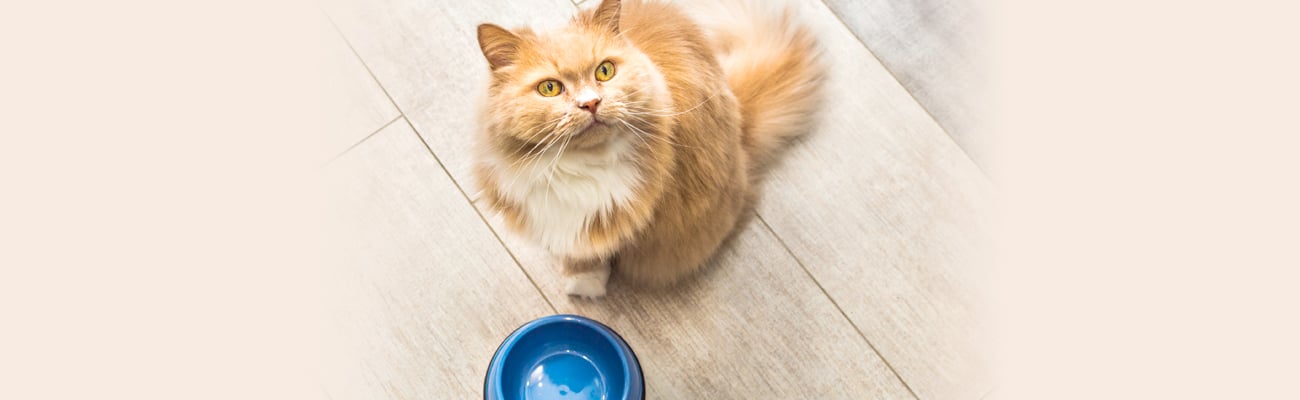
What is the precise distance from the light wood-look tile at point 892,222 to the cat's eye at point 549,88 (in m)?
0.71

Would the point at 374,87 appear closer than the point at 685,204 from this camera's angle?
No

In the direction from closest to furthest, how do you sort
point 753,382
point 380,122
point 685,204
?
point 685,204 → point 753,382 → point 380,122

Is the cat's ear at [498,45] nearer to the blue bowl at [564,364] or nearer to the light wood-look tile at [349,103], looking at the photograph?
the blue bowl at [564,364]

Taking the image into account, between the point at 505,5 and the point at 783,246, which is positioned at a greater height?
the point at 505,5

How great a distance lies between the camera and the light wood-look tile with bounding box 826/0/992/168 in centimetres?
187

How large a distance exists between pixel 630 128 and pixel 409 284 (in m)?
0.75

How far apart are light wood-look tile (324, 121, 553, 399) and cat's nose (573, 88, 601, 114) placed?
26.2 inches

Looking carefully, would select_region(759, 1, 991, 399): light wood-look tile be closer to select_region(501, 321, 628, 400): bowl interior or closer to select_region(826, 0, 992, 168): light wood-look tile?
select_region(826, 0, 992, 168): light wood-look tile

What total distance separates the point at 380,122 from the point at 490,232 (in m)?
0.35

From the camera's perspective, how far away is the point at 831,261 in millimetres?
1778

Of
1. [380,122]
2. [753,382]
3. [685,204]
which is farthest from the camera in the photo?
[380,122]

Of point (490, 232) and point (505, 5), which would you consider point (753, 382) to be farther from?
point (505, 5)

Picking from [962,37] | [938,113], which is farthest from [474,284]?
[962,37]

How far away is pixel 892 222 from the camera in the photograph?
1810mm
